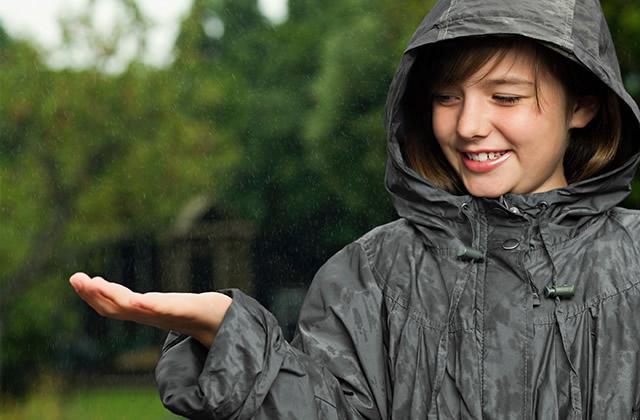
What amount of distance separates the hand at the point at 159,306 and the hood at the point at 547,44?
1.41 ft

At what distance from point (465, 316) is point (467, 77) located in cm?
39

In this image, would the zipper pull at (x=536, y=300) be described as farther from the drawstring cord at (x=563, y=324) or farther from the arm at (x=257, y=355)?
the arm at (x=257, y=355)

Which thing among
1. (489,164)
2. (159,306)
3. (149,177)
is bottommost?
(149,177)

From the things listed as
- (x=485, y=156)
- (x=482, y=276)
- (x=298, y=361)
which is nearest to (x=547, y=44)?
(x=485, y=156)

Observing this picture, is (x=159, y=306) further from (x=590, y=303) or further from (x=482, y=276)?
(x=590, y=303)

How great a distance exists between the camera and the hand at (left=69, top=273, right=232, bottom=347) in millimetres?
1557

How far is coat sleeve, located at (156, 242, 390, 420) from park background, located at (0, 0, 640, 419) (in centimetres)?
351

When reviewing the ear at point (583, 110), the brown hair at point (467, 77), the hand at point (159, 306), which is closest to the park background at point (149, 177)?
the brown hair at point (467, 77)

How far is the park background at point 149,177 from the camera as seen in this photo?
18.4 feet

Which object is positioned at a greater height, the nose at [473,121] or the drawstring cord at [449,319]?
the nose at [473,121]

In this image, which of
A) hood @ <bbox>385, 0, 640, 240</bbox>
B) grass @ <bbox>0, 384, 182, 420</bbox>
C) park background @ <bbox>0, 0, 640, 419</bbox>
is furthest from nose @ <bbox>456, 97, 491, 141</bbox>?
grass @ <bbox>0, 384, 182, 420</bbox>

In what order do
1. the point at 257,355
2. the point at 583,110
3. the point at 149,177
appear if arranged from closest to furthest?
1. the point at 257,355
2. the point at 583,110
3. the point at 149,177

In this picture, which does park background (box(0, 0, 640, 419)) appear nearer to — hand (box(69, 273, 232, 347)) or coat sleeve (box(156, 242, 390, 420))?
coat sleeve (box(156, 242, 390, 420))

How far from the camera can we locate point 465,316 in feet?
6.24
